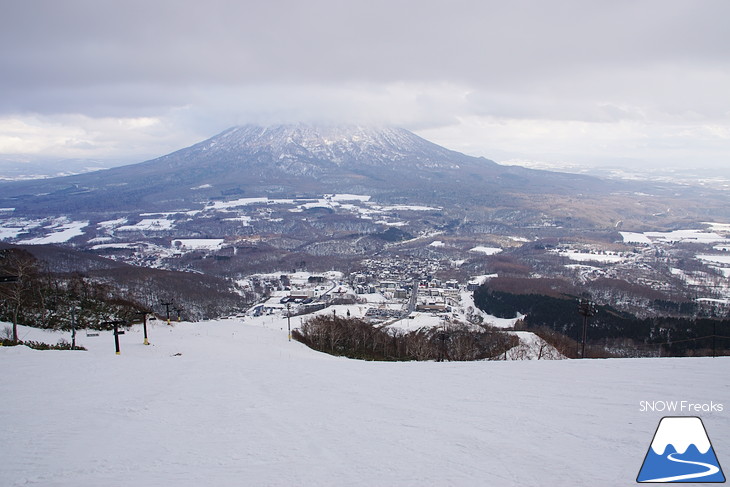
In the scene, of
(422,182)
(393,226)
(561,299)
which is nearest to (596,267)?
(561,299)

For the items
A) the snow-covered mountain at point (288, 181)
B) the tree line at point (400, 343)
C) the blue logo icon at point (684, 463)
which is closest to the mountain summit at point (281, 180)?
the snow-covered mountain at point (288, 181)

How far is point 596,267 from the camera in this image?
6288 centimetres

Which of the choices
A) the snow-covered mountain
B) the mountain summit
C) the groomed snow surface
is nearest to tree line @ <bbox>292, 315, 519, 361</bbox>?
the groomed snow surface

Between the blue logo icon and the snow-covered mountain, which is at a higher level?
the snow-covered mountain

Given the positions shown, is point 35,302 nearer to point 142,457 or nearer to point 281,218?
point 142,457

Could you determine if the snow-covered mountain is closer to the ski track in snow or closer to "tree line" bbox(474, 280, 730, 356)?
"tree line" bbox(474, 280, 730, 356)

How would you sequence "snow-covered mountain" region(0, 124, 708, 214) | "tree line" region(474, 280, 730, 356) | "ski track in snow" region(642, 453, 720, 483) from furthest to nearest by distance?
"snow-covered mountain" region(0, 124, 708, 214) → "tree line" region(474, 280, 730, 356) → "ski track in snow" region(642, 453, 720, 483)
